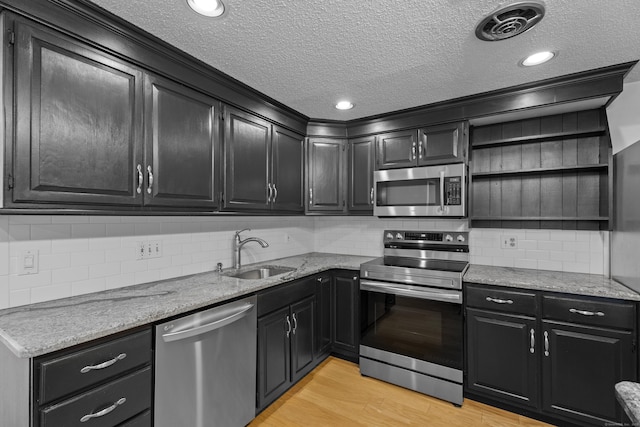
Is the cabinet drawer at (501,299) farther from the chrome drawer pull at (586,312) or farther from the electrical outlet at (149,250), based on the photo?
the electrical outlet at (149,250)

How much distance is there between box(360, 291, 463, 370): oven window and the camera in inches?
89.6

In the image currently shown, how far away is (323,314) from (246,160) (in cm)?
154

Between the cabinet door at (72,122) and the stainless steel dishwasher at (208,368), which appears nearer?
the cabinet door at (72,122)

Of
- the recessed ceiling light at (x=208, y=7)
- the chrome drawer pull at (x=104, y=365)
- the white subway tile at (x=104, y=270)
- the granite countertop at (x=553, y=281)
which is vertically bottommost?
the chrome drawer pull at (x=104, y=365)

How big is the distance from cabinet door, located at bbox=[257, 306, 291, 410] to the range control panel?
147 centimetres

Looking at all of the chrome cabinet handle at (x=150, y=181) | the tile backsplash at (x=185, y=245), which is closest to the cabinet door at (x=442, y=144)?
the tile backsplash at (x=185, y=245)

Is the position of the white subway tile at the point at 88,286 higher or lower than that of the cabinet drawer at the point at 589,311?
higher

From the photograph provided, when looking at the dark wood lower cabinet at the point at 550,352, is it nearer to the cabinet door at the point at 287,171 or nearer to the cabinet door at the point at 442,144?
the cabinet door at the point at 442,144

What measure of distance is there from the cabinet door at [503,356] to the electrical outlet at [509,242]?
2.61ft

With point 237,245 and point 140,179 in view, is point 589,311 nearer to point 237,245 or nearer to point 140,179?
point 237,245

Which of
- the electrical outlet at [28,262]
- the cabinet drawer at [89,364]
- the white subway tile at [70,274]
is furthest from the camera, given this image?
the white subway tile at [70,274]

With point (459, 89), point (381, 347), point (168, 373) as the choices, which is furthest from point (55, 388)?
point (459, 89)

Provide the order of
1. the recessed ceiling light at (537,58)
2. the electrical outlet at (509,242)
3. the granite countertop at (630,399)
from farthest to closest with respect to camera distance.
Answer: the electrical outlet at (509,242)
the recessed ceiling light at (537,58)
the granite countertop at (630,399)

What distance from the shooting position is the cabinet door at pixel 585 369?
1.81 metres
